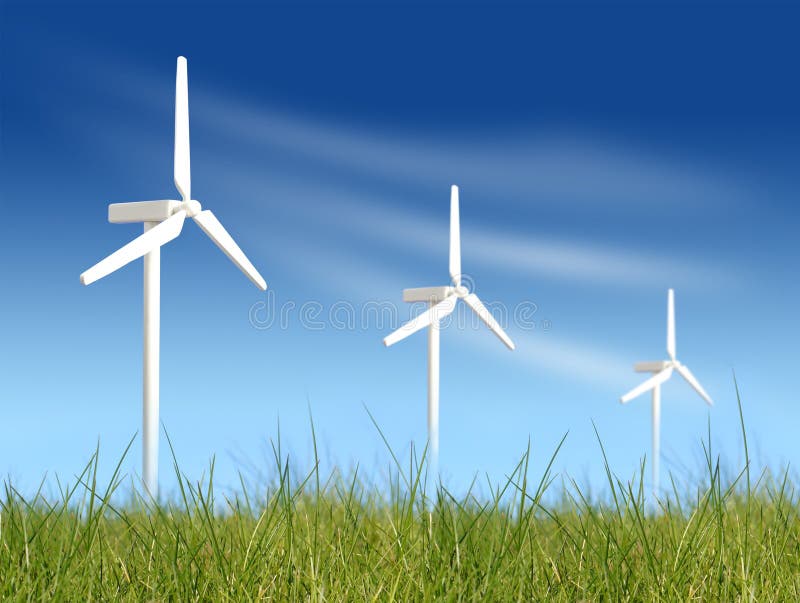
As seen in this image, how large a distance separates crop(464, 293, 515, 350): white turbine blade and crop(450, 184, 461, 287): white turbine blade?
2.49 feet

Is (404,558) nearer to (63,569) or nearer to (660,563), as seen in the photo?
(660,563)

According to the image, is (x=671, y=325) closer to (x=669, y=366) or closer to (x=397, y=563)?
(x=669, y=366)

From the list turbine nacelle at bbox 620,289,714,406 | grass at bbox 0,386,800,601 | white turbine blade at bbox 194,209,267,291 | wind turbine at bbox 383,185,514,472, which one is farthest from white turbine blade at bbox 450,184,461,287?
grass at bbox 0,386,800,601

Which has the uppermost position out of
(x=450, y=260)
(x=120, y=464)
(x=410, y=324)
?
(x=450, y=260)

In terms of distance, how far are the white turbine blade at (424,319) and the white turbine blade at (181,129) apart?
6.96 meters

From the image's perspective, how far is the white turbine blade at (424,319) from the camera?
73.8ft

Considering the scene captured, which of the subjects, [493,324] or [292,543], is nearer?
[292,543]

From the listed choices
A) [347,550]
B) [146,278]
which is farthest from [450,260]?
[347,550]

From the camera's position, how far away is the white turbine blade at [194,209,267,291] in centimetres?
1817

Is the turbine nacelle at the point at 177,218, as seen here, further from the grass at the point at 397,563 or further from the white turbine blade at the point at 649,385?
the white turbine blade at the point at 649,385

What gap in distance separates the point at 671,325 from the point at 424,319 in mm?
16181

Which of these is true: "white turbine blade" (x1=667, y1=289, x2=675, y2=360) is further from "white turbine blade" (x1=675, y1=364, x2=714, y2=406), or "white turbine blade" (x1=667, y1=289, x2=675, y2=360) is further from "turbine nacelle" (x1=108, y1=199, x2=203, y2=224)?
"turbine nacelle" (x1=108, y1=199, x2=203, y2=224)

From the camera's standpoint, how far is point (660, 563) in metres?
5.85

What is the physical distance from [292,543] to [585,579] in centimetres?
207
